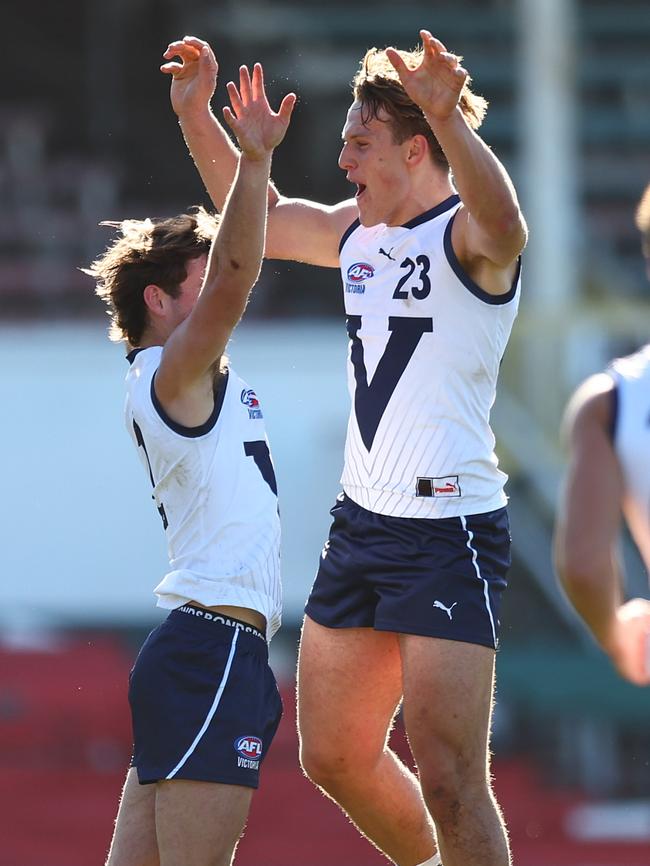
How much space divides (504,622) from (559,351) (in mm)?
2061

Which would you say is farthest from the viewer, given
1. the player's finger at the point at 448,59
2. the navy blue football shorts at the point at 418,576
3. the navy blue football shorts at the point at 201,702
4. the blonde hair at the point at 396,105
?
the blonde hair at the point at 396,105

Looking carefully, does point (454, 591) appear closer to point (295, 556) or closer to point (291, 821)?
point (291, 821)

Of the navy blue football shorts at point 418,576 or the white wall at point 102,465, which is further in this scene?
the white wall at point 102,465

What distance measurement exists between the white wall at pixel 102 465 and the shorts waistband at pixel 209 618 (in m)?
8.16

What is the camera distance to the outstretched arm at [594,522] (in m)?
2.77

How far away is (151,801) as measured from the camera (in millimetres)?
3705

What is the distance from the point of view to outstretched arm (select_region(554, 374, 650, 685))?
277 centimetres

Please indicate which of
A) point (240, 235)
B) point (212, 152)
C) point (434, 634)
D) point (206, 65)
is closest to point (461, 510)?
point (434, 634)

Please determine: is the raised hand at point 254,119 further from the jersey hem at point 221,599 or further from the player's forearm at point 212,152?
the jersey hem at point 221,599

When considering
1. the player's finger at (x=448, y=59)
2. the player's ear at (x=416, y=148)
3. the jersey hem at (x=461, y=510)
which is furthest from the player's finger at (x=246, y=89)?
the jersey hem at (x=461, y=510)

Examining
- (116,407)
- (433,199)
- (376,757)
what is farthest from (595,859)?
(433,199)

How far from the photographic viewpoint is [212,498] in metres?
3.74

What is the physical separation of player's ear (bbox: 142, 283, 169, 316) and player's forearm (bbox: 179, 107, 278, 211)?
564 mm

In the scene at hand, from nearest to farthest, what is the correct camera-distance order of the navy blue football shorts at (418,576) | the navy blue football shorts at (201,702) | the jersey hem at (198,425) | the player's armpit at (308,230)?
1. the navy blue football shorts at (201,702)
2. the jersey hem at (198,425)
3. the navy blue football shorts at (418,576)
4. the player's armpit at (308,230)
